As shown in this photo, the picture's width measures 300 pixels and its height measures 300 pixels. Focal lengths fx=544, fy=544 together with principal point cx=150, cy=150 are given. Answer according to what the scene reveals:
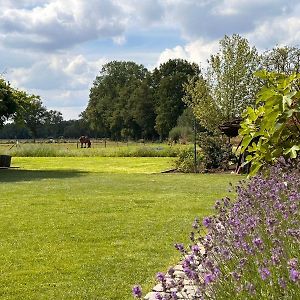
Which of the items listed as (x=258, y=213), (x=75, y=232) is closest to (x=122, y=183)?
(x=75, y=232)

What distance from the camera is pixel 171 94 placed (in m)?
65.8

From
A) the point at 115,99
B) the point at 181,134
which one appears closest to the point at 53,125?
the point at 115,99

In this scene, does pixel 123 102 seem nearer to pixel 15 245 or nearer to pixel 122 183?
pixel 122 183

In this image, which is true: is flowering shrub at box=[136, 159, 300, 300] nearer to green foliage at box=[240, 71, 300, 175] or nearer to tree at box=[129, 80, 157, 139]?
green foliage at box=[240, 71, 300, 175]

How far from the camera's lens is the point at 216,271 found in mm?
2623

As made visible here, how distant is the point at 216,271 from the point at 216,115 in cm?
2624

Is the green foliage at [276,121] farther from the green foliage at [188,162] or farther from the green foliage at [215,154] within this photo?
the green foliage at [215,154]

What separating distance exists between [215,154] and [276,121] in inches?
677

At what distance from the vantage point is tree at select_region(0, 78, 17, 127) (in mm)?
22141

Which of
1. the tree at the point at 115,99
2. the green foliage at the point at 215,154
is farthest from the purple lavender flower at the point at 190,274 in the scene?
the tree at the point at 115,99

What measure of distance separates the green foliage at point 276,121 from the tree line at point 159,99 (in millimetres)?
8367

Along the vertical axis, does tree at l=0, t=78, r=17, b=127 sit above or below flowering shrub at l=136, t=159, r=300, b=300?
above

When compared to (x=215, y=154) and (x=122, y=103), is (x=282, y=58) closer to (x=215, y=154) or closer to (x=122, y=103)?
(x=215, y=154)

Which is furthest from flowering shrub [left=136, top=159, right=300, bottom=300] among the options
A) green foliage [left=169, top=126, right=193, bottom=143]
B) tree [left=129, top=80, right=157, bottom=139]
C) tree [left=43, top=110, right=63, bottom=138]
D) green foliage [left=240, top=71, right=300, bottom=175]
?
tree [left=43, top=110, right=63, bottom=138]
